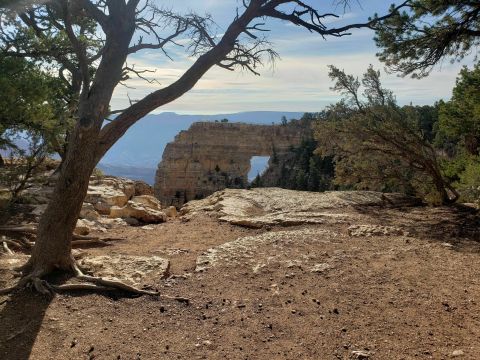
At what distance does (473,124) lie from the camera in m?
10.8

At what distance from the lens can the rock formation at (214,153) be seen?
183 ft

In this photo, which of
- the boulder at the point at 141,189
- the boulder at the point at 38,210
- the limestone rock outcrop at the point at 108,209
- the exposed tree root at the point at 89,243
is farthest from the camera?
the boulder at the point at 141,189

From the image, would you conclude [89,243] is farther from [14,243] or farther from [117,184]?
[117,184]

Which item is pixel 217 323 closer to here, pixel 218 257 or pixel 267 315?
pixel 267 315

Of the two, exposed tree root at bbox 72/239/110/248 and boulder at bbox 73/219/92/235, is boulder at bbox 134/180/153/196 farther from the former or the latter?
exposed tree root at bbox 72/239/110/248

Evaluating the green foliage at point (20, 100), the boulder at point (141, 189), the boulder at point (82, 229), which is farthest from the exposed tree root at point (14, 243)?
the boulder at point (141, 189)

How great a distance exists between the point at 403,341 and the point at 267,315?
1.38 meters

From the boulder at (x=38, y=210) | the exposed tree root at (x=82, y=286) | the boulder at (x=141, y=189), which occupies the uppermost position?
the boulder at (x=141, y=189)

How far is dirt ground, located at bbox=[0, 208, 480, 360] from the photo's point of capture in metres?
3.75

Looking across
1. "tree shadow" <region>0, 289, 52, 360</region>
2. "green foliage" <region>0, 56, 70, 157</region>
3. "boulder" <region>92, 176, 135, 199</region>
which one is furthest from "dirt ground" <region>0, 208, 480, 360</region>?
"boulder" <region>92, 176, 135, 199</region>

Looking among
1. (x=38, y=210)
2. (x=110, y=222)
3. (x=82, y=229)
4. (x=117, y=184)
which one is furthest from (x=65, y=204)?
(x=117, y=184)

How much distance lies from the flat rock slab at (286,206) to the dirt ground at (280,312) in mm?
2262

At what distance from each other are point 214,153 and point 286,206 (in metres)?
47.3

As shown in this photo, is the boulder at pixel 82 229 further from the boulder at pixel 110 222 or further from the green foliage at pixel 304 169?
the green foliage at pixel 304 169
